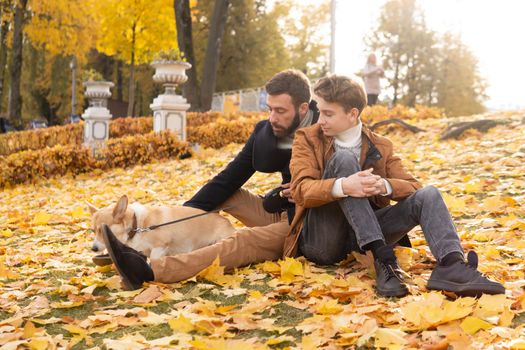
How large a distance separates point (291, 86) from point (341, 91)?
1.82 feet

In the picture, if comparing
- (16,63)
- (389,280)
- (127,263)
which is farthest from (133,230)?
(16,63)

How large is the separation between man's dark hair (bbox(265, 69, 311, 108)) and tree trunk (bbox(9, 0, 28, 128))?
20.6 meters

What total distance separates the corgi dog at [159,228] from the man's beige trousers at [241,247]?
214 millimetres

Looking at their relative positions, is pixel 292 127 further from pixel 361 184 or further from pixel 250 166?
pixel 361 184

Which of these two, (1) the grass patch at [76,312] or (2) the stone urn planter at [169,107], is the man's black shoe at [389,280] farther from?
(2) the stone urn planter at [169,107]

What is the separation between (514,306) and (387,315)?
67cm

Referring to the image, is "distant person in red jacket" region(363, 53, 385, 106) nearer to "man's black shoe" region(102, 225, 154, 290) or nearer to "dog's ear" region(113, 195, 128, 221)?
"dog's ear" region(113, 195, 128, 221)

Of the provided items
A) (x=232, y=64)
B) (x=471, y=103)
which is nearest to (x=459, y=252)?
(x=232, y=64)

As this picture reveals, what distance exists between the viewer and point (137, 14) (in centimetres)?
2681

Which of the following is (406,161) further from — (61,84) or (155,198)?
(61,84)

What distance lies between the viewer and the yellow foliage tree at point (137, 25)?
26.5 meters

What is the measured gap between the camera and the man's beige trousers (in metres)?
4.04

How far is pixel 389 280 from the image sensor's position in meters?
3.54

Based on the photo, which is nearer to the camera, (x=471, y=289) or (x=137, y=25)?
(x=471, y=289)
